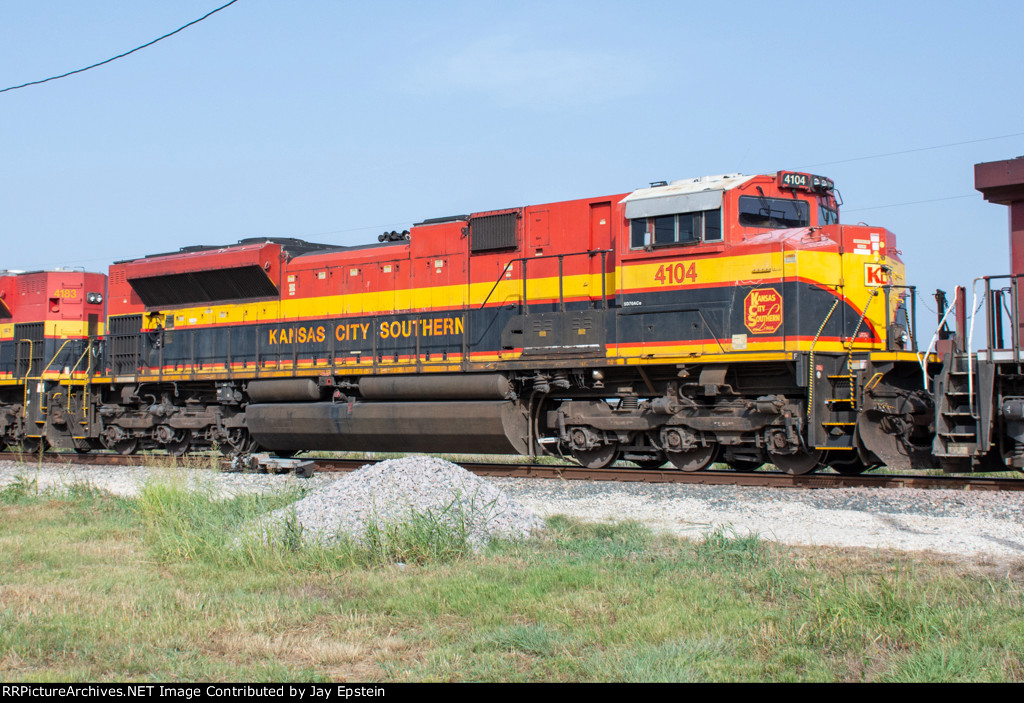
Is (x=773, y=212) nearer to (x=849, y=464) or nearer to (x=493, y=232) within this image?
(x=849, y=464)

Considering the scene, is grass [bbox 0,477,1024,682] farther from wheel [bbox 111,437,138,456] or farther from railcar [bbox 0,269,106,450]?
railcar [bbox 0,269,106,450]

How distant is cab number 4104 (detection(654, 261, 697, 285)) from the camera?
12.3 m

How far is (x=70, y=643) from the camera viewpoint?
507 cm

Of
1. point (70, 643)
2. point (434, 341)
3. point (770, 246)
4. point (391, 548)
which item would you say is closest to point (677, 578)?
point (391, 548)

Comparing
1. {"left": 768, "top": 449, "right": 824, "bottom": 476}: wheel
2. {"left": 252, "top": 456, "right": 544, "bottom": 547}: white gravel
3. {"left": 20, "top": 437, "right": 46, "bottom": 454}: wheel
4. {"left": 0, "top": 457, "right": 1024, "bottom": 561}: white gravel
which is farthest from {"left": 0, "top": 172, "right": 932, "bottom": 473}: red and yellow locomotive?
{"left": 252, "top": 456, "right": 544, "bottom": 547}: white gravel

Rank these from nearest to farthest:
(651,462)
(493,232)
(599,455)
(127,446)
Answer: (651,462) < (599,455) < (493,232) < (127,446)

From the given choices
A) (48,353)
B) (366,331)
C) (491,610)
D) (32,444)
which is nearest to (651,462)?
(366,331)

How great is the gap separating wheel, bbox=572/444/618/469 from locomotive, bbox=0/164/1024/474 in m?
0.03

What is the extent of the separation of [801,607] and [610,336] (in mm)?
7534

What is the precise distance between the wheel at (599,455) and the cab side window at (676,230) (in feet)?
9.52

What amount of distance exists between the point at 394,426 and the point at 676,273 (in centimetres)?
510

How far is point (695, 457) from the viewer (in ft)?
41.5

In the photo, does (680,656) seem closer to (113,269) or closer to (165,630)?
(165,630)

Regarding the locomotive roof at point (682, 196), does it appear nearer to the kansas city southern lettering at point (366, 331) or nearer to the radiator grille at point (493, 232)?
the radiator grille at point (493, 232)
